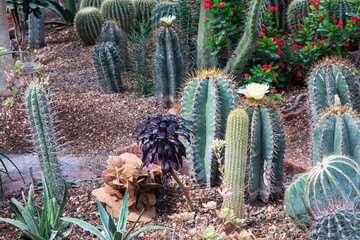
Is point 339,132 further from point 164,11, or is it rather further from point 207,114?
point 164,11

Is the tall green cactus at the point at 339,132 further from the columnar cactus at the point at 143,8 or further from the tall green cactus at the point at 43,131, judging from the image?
the columnar cactus at the point at 143,8

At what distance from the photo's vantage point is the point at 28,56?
910 cm

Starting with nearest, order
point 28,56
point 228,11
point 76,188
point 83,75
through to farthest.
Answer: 1. point 76,188
2. point 228,11
3. point 83,75
4. point 28,56

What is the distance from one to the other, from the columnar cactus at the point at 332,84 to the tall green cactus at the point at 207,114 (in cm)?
104

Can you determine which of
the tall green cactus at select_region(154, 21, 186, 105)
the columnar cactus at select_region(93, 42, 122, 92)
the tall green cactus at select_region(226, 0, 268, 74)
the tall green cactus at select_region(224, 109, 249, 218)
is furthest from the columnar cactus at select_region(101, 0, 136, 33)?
the tall green cactus at select_region(224, 109, 249, 218)

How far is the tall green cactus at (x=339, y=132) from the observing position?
8.94 feet

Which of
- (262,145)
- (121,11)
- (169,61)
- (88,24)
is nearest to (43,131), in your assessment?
(262,145)

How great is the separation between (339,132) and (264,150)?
493 mm

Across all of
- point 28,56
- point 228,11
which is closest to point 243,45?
point 228,11

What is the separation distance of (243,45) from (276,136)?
235cm

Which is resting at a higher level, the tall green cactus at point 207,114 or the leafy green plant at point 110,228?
the tall green cactus at point 207,114

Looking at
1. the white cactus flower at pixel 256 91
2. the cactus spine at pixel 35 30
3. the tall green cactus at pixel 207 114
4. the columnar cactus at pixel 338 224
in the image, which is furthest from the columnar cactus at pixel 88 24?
the columnar cactus at pixel 338 224

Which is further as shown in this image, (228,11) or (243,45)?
(228,11)

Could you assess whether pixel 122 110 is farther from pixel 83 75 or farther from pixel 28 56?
pixel 28 56
